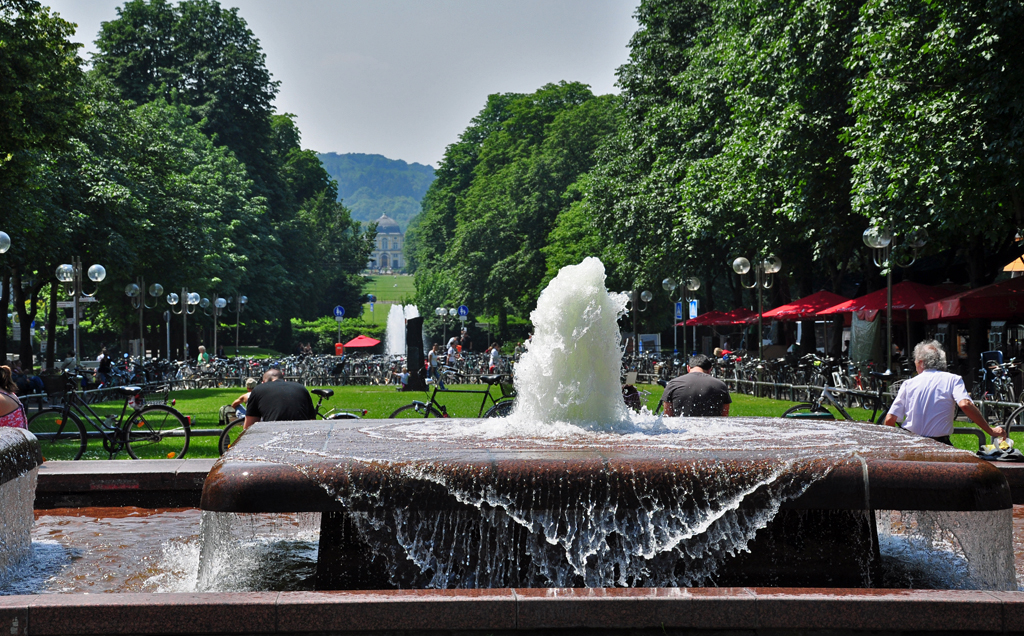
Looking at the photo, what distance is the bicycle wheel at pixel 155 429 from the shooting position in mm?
12562

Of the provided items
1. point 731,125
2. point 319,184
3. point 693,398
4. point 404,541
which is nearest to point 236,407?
point 693,398

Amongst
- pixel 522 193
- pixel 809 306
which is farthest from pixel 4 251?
pixel 522 193

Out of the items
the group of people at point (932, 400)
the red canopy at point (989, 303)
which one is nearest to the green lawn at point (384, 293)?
the red canopy at point (989, 303)

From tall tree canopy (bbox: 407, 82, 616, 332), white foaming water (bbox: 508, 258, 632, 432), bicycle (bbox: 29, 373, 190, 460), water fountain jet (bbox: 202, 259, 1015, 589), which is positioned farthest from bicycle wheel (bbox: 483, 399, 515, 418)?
tall tree canopy (bbox: 407, 82, 616, 332)

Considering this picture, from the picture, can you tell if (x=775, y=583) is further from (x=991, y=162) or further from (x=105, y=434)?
(x=991, y=162)

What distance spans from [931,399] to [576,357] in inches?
114

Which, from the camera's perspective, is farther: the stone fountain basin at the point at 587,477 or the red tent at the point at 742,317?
the red tent at the point at 742,317

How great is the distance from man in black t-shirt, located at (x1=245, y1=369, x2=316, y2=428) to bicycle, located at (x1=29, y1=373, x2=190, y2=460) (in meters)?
3.05

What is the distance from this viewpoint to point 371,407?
21.7m

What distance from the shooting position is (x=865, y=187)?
62.4 feet

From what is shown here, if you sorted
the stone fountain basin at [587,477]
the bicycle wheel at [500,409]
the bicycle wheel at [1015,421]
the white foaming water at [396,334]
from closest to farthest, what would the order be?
the stone fountain basin at [587,477], the bicycle wheel at [1015,421], the bicycle wheel at [500,409], the white foaming water at [396,334]

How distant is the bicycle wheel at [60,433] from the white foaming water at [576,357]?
22.9ft

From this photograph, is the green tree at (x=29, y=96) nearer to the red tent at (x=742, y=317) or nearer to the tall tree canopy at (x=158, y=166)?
the tall tree canopy at (x=158, y=166)

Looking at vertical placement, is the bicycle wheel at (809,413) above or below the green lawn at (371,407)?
above
